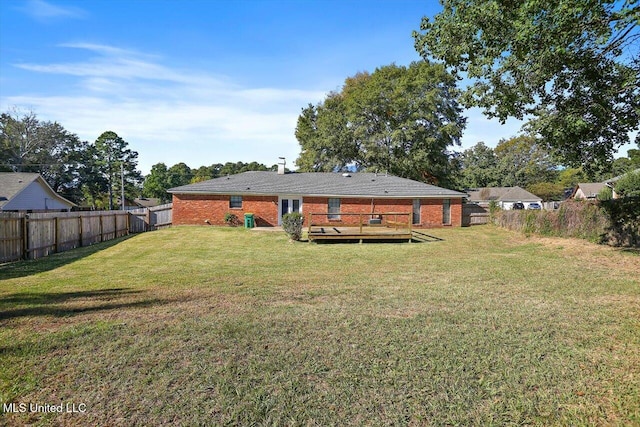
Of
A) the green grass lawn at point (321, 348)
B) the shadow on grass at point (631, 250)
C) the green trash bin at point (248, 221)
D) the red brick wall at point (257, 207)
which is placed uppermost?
the red brick wall at point (257, 207)

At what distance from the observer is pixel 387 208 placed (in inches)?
924

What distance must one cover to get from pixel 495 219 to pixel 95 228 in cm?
2364

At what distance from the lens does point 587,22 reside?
8445 millimetres

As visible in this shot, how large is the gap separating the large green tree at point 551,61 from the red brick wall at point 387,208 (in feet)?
40.2

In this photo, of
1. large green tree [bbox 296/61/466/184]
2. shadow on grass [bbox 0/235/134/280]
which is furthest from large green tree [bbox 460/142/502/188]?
shadow on grass [bbox 0/235/134/280]

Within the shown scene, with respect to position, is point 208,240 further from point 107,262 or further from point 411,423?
point 411,423

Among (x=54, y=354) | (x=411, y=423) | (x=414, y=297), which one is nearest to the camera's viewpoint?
(x=411, y=423)

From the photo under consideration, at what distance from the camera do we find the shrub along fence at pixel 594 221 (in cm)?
1191

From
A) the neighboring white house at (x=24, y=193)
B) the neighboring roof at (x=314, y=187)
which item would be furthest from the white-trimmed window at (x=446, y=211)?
the neighboring white house at (x=24, y=193)

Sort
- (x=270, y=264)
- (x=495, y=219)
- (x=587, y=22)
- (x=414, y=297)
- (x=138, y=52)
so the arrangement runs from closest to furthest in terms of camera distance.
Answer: (x=414, y=297) < (x=587, y=22) < (x=270, y=264) < (x=138, y=52) < (x=495, y=219)

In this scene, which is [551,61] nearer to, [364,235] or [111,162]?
[364,235]

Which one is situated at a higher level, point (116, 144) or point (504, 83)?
point (116, 144)

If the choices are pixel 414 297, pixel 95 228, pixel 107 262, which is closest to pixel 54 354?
pixel 414 297

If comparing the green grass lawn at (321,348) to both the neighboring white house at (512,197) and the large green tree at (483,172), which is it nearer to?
the neighboring white house at (512,197)
